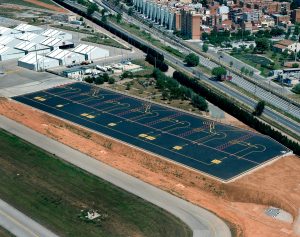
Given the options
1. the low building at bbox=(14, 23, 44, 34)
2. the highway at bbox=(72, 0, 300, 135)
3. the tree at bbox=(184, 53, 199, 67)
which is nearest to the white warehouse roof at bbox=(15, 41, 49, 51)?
the low building at bbox=(14, 23, 44, 34)

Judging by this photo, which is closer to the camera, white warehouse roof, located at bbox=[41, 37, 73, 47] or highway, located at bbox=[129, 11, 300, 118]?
highway, located at bbox=[129, 11, 300, 118]

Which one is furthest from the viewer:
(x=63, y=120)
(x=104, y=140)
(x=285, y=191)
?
(x=63, y=120)

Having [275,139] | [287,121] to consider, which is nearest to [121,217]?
[275,139]

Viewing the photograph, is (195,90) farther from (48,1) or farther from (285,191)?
(48,1)

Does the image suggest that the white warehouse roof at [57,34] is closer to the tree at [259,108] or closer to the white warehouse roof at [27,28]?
the white warehouse roof at [27,28]

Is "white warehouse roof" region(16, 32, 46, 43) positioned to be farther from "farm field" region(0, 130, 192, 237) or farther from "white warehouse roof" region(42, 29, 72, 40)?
"farm field" region(0, 130, 192, 237)

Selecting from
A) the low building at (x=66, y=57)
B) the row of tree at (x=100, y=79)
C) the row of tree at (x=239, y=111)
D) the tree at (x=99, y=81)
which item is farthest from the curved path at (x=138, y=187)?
the low building at (x=66, y=57)
